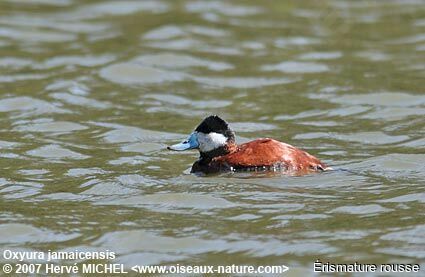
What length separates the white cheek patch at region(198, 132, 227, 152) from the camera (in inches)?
403

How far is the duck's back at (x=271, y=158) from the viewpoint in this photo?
9930 mm

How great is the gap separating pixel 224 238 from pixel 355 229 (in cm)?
103

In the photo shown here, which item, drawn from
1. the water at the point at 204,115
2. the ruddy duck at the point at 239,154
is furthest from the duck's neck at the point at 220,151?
the water at the point at 204,115

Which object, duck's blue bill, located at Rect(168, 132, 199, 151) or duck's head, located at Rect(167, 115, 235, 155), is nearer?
duck's head, located at Rect(167, 115, 235, 155)

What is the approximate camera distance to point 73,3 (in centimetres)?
2002

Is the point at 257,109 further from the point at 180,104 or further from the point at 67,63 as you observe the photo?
the point at 67,63

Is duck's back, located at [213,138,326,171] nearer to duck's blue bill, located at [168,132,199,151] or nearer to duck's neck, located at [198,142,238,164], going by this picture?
duck's neck, located at [198,142,238,164]

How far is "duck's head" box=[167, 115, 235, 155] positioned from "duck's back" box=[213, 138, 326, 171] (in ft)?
0.64

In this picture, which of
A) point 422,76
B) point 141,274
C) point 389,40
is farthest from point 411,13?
point 141,274

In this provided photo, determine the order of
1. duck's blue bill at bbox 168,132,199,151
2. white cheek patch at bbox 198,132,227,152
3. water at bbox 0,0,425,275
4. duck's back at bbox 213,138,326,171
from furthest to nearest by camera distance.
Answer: duck's blue bill at bbox 168,132,199,151, white cheek patch at bbox 198,132,227,152, duck's back at bbox 213,138,326,171, water at bbox 0,0,425,275

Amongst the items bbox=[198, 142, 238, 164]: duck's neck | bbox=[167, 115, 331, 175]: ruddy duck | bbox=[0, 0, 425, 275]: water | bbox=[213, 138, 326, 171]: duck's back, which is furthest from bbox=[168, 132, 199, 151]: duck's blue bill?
bbox=[213, 138, 326, 171]: duck's back

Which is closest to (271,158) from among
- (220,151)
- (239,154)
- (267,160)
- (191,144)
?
(267,160)

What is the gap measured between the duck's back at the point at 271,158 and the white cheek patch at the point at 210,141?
198mm

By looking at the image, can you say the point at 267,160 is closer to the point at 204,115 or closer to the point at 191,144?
the point at 191,144
